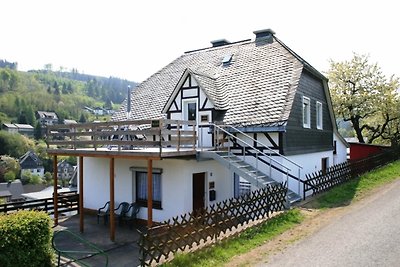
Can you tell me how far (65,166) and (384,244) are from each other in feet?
343

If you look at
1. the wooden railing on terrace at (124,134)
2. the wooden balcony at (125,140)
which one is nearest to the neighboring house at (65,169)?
the wooden balcony at (125,140)

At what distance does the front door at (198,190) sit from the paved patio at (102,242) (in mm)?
2768

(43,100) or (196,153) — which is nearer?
(196,153)

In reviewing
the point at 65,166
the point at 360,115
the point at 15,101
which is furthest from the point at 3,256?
the point at 15,101

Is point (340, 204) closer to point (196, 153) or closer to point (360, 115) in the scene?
point (196, 153)

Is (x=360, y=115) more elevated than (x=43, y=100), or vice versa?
(x=43, y=100)

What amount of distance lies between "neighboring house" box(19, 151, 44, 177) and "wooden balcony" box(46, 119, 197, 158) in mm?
83493

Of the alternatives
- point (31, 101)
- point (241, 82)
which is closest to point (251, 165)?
point (241, 82)

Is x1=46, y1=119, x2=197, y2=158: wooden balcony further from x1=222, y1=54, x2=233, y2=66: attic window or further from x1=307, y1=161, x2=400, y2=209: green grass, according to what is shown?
x1=307, y1=161, x2=400, y2=209: green grass

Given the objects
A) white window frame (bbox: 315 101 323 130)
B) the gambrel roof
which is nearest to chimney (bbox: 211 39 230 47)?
the gambrel roof

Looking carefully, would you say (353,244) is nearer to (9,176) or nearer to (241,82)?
(241,82)

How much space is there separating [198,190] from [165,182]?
156 centimetres

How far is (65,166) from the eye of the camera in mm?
101438

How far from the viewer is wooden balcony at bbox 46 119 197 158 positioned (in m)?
10.9
